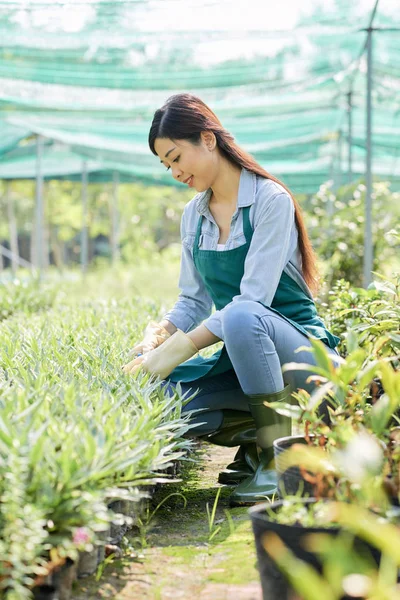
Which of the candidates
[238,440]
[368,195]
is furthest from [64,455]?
[368,195]

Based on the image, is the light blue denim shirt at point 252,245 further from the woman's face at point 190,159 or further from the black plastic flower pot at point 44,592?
the black plastic flower pot at point 44,592

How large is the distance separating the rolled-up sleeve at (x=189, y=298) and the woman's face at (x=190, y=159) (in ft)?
0.82

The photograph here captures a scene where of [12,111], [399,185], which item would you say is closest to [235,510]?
[12,111]

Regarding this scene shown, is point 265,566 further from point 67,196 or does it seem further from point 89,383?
point 67,196

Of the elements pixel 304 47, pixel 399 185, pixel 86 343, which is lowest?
pixel 399 185

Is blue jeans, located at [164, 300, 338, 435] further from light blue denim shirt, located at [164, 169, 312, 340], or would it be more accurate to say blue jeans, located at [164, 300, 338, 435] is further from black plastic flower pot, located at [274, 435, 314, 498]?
black plastic flower pot, located at [274, 435, 314, 498]

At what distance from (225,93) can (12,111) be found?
72.7 inches

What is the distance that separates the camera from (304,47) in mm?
5883

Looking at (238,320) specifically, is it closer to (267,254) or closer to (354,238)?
(267,254)

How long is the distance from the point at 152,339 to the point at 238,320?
15.8 inches

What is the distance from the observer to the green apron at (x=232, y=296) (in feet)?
8.93

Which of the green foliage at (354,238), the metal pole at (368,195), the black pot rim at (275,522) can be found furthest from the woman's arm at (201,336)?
the green foliage at (354,238)

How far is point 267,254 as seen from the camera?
2.59m

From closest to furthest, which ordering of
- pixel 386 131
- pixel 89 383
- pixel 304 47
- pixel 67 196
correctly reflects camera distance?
pixel 89 383, pixel 304 47, pixel 386 131, pixel 67 196
